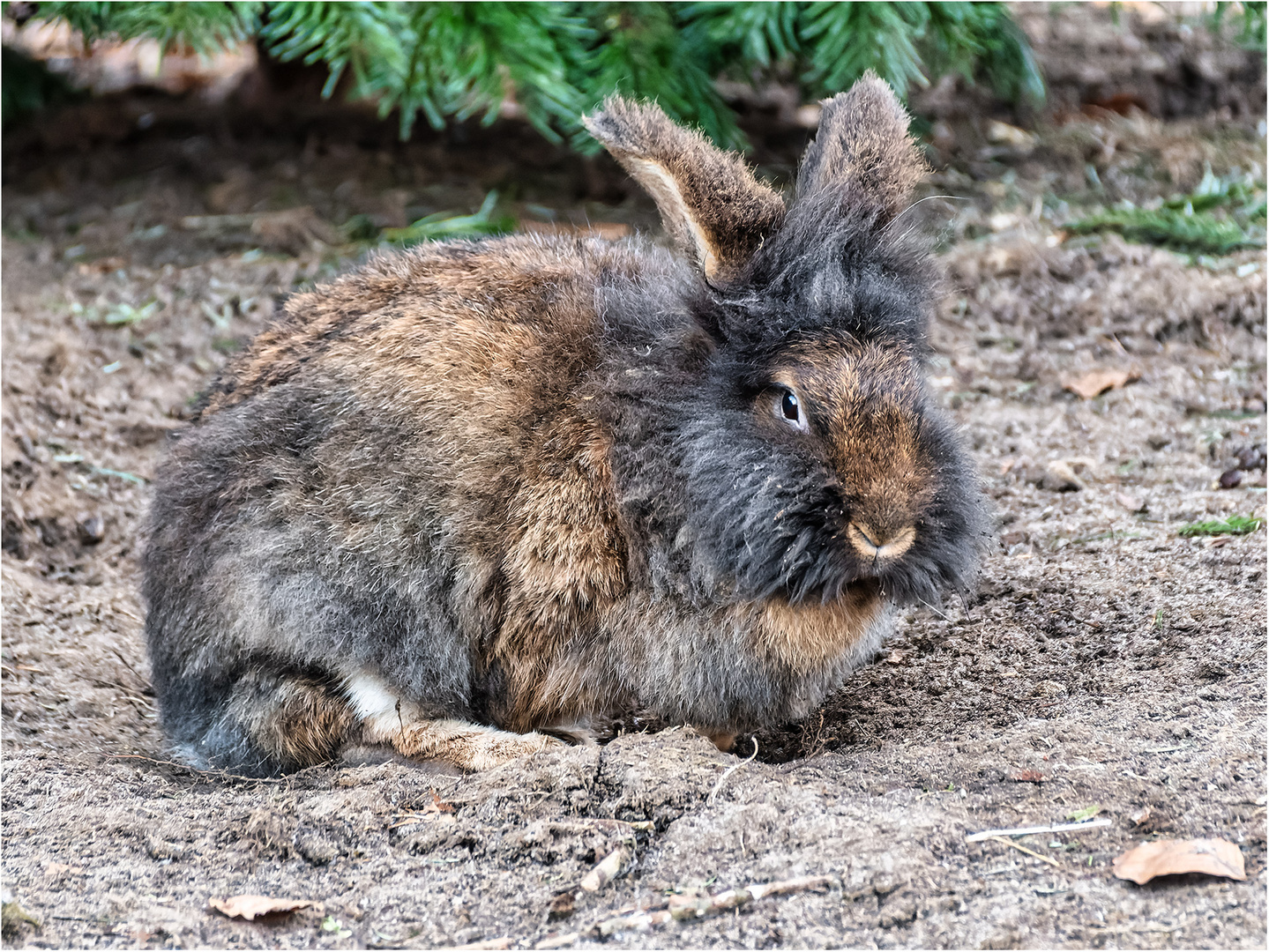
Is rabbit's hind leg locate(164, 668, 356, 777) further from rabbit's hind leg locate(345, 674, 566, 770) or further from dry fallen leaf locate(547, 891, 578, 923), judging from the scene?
dry fallen leaf locate(547, 891, 578, 923)

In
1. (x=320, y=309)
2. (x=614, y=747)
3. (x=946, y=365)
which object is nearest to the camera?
(x=614, y=747)

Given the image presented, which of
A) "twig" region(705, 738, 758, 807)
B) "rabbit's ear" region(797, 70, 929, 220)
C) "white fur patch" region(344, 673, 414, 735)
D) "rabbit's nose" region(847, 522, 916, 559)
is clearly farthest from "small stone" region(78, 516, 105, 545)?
"rabbit's nose" region(847, 522, 916, 559)

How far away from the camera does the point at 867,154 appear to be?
3.38 metres

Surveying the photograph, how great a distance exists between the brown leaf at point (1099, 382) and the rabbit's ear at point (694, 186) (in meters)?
2.69

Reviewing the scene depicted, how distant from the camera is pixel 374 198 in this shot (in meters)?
7.13

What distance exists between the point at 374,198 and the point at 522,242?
348 centimetres

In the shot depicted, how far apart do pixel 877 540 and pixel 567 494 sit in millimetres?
892

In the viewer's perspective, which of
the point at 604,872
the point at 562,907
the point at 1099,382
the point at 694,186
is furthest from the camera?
the point at 1099,382

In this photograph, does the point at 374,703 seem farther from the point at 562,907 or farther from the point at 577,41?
the point at 577,41

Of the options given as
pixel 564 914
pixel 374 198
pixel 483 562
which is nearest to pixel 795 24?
pixel 374 198

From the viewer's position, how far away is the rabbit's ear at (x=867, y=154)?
11.0 ft

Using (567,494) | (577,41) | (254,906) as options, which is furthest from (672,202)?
(577,41)

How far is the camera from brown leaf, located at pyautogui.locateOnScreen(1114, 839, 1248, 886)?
2348mm

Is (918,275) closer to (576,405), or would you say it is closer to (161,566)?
(576,405)
